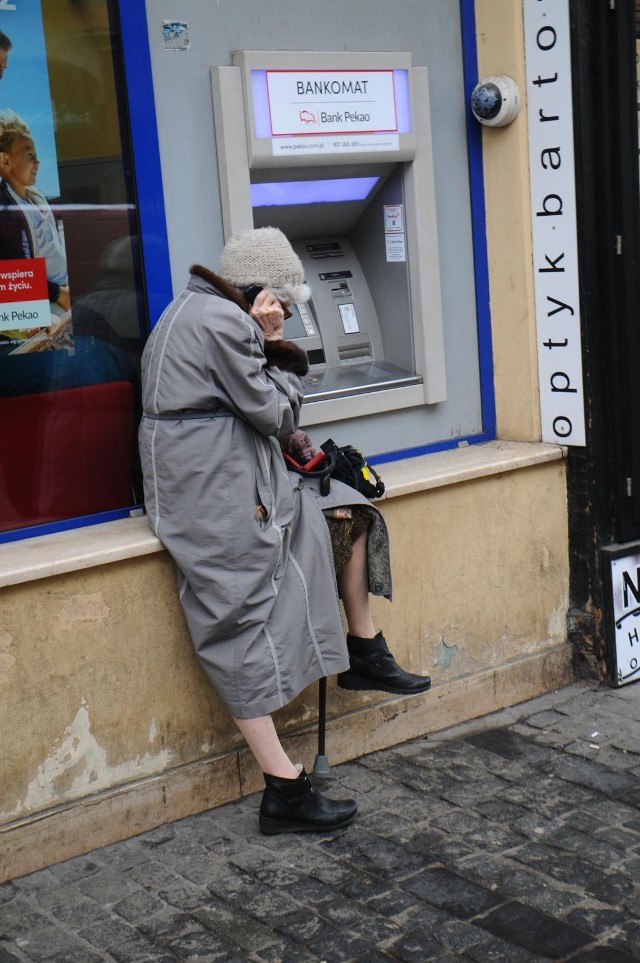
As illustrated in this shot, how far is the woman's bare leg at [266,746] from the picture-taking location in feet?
12.9

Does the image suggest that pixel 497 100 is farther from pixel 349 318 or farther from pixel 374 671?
pixel 374 671

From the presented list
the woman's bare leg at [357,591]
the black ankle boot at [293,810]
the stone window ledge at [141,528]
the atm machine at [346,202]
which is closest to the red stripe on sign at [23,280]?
the atm machine at [346,202]

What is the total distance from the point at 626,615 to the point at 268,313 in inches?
91.8

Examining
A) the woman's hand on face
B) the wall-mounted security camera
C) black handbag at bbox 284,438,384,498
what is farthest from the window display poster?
the wall-mounted security camera

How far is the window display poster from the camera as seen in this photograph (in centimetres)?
394

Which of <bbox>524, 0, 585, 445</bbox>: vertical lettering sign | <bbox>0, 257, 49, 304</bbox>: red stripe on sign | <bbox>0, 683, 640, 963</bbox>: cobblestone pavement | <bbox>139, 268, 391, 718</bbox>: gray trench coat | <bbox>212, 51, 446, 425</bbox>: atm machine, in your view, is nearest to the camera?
<bbox>0, 683, 640, 963</bbox>: cobblestone pavement

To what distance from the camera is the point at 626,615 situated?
17.3 feet

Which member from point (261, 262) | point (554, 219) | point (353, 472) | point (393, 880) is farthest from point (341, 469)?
point (554, 219)

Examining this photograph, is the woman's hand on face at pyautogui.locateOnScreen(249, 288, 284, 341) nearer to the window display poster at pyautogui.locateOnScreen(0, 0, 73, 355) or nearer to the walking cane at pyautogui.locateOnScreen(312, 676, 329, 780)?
the window display poster at pyautogui.locateOnScreen(0, 0, 73, 355)

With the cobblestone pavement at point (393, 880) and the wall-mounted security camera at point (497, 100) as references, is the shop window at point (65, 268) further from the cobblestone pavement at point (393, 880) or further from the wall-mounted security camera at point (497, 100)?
the wall-mounted security camera at point (497, 100)

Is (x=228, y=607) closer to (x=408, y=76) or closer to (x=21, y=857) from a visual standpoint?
(x=21, y=857)

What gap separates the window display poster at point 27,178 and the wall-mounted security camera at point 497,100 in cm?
185

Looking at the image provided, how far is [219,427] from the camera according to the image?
12.3ft

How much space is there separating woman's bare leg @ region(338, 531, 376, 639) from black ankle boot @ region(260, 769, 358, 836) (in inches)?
24.3
